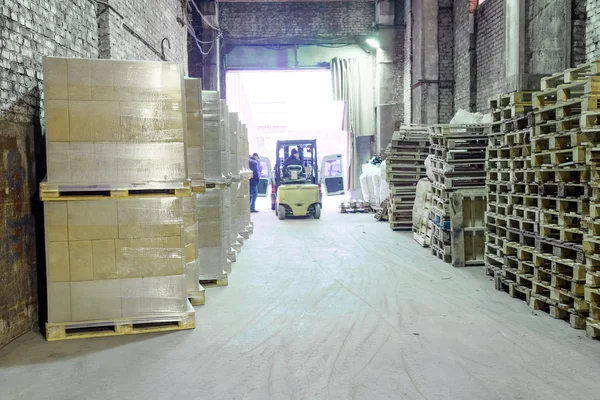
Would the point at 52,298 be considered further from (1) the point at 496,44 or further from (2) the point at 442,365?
(1) the point at 496,44

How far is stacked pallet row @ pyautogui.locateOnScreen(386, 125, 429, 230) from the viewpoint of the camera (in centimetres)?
1288

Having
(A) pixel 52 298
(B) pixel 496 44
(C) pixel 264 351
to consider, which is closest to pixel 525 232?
(C) pixel 264 351

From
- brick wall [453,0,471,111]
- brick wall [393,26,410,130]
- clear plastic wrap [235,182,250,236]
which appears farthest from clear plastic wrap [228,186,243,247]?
brick wall [393,26,410,130]

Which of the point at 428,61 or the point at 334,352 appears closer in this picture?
the point at 334,352

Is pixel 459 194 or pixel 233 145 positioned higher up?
pixel 233 145

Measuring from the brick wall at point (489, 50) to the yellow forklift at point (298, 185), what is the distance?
5471mm

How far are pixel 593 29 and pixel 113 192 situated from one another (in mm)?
7620

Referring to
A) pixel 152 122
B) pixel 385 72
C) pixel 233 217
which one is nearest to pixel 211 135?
pixel 152 122

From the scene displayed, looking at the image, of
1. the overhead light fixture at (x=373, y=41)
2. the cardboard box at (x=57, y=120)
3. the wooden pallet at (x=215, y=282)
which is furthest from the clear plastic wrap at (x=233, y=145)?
the overhead light fixture at (x=373, y=41)

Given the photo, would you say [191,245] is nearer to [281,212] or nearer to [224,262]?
[224,262]

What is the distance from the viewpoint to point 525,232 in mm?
6043

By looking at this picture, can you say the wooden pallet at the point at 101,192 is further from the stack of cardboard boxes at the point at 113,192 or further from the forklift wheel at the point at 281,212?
the forklift wheel at the point at 281,212

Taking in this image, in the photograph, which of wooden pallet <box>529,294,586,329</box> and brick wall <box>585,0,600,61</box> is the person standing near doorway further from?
wooden pallet <box>529,294,586,329</box>

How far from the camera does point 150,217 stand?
5.18m
